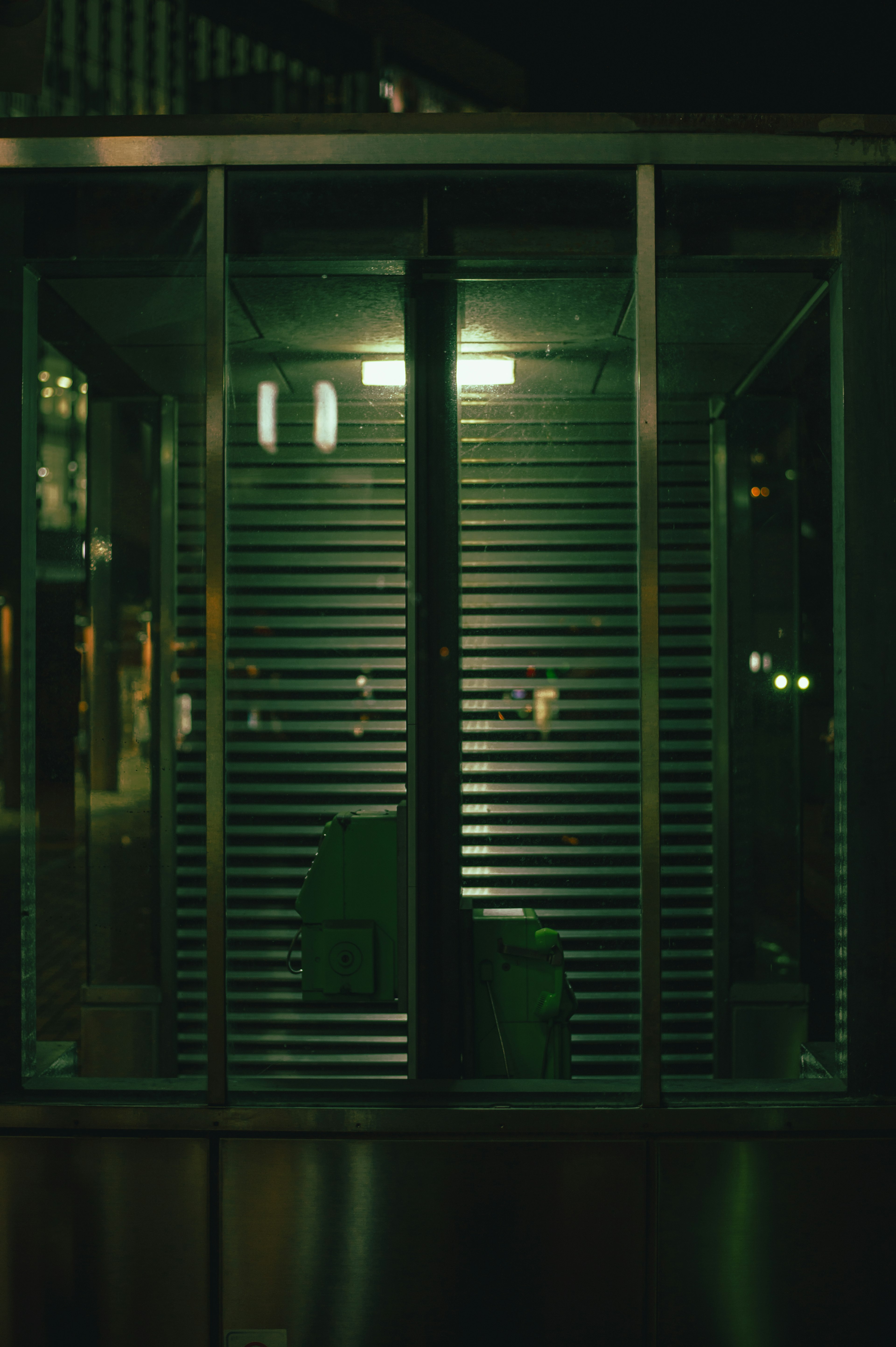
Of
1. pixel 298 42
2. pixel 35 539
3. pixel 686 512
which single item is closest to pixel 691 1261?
pixel 686 512

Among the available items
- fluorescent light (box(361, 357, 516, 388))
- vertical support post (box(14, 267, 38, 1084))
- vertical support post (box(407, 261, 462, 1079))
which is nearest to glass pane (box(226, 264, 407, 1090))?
fluorescent light (box(361, 357, 516, 388))

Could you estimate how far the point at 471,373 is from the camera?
11.2 ft

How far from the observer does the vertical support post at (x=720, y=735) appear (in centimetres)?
404

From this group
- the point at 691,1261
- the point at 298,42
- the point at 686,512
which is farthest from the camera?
the point at 686,512

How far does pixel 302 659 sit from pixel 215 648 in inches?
42.1

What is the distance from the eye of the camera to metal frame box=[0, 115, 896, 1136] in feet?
9.10

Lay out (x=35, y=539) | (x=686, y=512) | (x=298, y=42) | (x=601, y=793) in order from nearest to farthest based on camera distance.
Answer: (x=35, y=539) → (x=298, y=42) → (x=601, y=793) → (x=686, y=512)

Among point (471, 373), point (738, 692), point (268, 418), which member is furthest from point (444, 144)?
point (738, 692)

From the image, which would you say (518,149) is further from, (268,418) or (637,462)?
(268,418)

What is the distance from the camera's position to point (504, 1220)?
2742mm

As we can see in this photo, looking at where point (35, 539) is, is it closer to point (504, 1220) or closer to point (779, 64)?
point (504, 1220)

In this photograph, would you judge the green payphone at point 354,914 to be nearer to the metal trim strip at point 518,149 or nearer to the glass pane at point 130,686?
the glass pane at point 130,686

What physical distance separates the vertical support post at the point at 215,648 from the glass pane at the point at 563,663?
3.44 feet

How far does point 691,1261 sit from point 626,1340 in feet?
1.12
